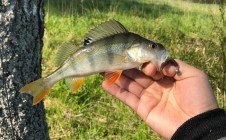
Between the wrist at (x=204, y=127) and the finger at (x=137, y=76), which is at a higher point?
the finger at (x=137, y=76)

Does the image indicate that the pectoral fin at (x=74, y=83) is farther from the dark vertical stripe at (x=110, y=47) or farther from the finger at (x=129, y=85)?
the finger at (x=129, y=85)

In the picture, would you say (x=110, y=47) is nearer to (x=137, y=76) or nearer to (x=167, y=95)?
(x=137, y=76)

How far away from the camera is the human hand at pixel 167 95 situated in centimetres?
274

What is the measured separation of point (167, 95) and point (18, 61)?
1138mm

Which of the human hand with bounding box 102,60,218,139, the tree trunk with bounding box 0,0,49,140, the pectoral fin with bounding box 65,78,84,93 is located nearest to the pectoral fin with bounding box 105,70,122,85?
the pectoral fin with bounding box 65,78,84,93

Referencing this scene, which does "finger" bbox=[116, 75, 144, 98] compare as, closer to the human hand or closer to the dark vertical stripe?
the human hand

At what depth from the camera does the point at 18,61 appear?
3285mm

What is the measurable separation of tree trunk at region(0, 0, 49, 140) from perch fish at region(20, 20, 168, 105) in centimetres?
92

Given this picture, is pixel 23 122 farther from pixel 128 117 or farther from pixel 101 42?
pixel 128 117

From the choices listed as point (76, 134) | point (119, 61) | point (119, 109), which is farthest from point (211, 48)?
point (119, 61)

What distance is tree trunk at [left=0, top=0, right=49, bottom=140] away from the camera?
10.4 feet

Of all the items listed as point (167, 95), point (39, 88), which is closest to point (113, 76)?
point (39, 88)

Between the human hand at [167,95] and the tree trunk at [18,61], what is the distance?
833 mm

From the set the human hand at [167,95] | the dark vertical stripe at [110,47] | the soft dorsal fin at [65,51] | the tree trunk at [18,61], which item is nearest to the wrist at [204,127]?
the human hand at [167,95]
